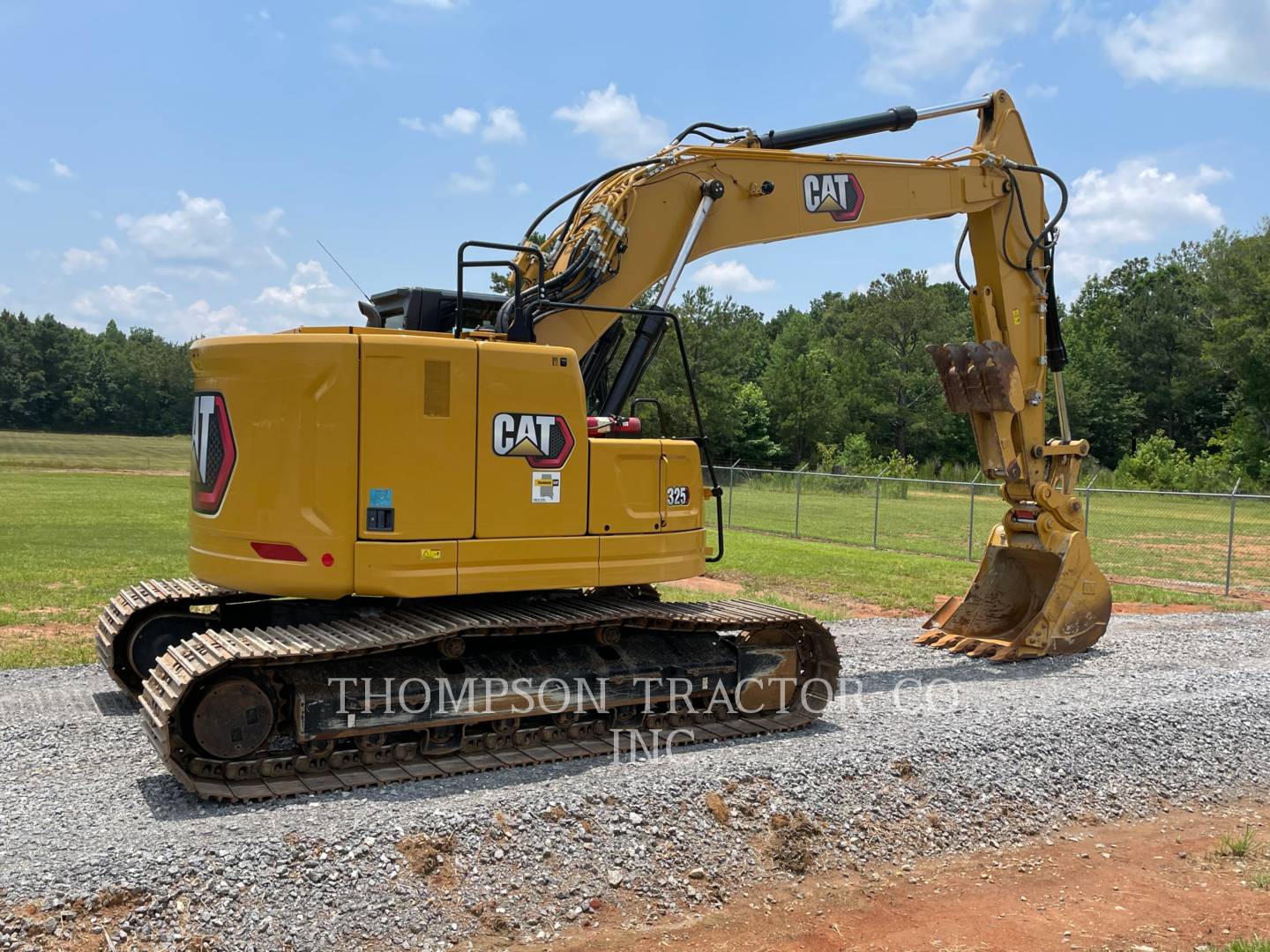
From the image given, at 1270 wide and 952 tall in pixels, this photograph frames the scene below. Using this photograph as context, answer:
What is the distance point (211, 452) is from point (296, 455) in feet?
2.42

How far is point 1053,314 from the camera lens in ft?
36.0

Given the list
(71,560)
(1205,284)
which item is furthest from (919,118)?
(1205,284)

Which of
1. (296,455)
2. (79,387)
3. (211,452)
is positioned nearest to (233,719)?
(296,455)

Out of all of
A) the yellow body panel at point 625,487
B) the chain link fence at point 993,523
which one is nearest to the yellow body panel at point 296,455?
the yellow body panel at point 625,487

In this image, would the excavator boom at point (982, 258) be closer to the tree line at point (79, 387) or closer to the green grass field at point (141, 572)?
the green grass field at point (141, 572)

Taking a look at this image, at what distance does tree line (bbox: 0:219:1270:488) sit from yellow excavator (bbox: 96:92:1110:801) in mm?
29802

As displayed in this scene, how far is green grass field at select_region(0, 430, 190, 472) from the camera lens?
5206 centimetres

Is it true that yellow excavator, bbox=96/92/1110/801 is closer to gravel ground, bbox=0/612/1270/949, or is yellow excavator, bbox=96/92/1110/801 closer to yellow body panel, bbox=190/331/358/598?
yellow body panel, bbox=190/331/358/598

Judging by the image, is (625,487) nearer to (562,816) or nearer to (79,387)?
(562,816)

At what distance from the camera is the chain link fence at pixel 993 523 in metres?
19.8

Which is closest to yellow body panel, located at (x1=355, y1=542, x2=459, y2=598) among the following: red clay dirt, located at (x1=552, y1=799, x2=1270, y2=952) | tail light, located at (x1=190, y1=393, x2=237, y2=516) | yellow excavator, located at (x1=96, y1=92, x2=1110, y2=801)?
yellow excavator, located at (x1=96, y1=92, x2=1110, y2=801)

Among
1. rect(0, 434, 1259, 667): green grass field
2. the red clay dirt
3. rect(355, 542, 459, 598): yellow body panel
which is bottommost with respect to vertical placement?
the red clay dirt

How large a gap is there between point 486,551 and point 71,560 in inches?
501

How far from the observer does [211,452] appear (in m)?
6.65
